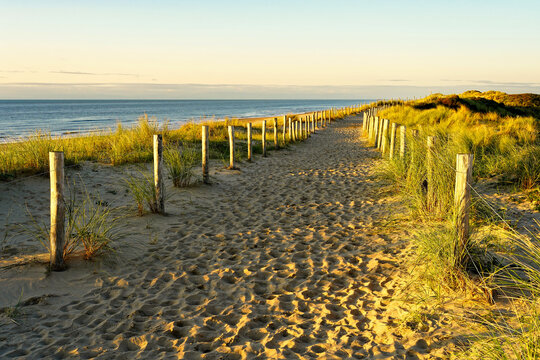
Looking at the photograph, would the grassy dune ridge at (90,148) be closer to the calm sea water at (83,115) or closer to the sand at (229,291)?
the sand at (229,291)

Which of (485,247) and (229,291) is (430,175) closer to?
(485,247)

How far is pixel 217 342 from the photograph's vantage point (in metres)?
3.28

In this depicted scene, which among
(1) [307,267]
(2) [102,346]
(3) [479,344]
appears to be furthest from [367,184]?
(2) [102,346]

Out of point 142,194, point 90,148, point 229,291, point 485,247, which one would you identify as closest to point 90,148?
point 90,148

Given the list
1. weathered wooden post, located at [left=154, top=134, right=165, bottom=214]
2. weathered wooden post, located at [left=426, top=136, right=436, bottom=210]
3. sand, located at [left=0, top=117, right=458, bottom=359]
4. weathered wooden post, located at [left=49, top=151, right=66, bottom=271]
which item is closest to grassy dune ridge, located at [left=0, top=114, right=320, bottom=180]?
sand, located at [left=0, top=117, right=458, bottom=359]

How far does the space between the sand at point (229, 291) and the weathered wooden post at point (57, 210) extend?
0.59 feet

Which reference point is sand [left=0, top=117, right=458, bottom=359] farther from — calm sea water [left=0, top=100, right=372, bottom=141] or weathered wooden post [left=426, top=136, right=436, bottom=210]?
calm sea water [left=0, top=100, right=372, bottom=141]

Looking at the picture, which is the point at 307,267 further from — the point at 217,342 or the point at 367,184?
the point at 367,184

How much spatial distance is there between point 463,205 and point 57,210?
4.51 meters

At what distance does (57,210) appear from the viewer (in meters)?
4.28

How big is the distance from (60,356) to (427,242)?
375cm

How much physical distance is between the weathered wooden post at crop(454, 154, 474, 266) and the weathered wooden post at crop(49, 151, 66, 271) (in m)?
4.41

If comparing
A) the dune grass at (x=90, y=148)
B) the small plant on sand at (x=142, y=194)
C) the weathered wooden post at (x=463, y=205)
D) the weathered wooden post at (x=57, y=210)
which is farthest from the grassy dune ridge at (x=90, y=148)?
the weathered wooden post at (x=463, y=205)

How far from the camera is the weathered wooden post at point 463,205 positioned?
156 inches
